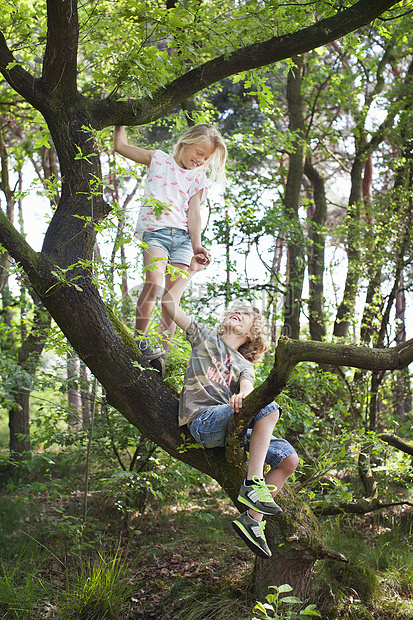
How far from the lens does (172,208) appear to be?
10.2ft

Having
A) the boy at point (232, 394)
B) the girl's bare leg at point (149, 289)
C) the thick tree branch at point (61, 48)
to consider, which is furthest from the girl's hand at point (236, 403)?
the thick tree branch at point (61, 48)

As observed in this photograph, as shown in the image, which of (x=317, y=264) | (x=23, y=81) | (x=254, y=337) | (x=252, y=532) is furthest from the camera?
(x=317, y=264)

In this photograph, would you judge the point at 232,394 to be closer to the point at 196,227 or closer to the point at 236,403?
the point at 236,403

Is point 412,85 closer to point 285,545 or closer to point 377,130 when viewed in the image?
point 377,130

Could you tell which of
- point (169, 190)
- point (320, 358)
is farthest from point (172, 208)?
point (320, 358)

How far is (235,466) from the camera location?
269 centimetres

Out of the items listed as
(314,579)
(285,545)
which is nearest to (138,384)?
(285,545)

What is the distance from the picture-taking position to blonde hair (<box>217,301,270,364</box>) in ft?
9.80

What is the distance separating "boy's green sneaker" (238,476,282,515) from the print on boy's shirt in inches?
25.1

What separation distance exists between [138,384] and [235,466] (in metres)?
0.71

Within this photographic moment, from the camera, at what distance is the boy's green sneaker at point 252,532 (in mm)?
2160

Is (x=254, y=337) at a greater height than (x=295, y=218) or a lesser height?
lesser

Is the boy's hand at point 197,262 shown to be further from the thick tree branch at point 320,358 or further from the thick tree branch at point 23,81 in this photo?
the thick tree branch at point 23,81

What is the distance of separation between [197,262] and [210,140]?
0.81 m
